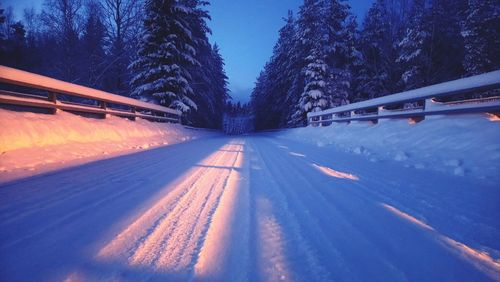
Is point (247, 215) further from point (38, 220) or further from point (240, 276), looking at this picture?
point (38, 220)

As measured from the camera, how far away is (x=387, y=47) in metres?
20.5

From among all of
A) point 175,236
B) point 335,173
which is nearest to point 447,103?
point 335,173

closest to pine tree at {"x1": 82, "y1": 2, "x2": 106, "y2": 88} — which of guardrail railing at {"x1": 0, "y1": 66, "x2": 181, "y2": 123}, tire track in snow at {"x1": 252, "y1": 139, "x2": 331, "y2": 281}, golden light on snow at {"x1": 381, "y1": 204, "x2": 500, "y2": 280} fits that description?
guardrail railing at {"x1": 0, "y1": 66, "x2": 181, "y2": 123}

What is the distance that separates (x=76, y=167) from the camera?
3.67 meters

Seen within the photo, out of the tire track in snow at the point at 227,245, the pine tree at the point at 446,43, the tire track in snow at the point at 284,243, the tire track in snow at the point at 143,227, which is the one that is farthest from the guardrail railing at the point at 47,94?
the pine tree at the point at 446,43

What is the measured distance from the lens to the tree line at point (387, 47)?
1582 centimetres

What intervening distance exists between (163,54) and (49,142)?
10250 mm

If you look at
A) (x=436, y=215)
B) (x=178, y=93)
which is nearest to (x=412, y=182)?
(x=436, y=215)

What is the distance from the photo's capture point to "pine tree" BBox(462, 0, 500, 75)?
15492mm

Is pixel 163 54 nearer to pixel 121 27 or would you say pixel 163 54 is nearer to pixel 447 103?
pixel 121 27

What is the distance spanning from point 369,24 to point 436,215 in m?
25.5

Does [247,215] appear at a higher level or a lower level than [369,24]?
lower

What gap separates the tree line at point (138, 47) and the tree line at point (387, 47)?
8.57 m

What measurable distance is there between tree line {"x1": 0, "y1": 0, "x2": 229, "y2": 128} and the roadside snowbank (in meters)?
7.97
